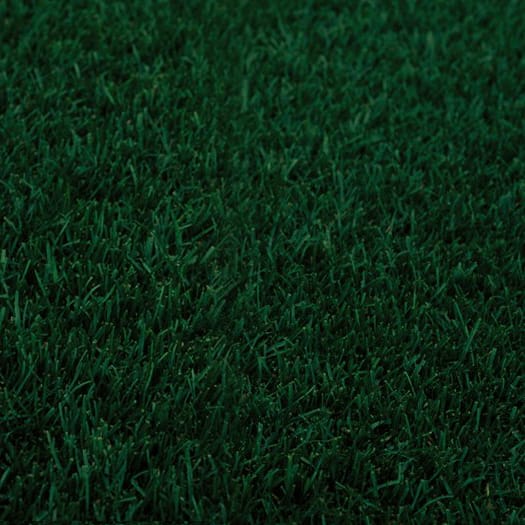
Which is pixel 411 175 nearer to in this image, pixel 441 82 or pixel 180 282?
pixel 441 82

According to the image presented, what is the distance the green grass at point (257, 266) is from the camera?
2176mm

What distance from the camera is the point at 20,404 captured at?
7.24 ft

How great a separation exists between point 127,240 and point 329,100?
4.36 feet

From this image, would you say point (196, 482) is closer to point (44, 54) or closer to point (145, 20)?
point (44, 54)

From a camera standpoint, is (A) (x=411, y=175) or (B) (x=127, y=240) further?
(A) (x=411, y=175)

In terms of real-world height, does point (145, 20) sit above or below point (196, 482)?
above

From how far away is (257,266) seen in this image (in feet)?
9.14

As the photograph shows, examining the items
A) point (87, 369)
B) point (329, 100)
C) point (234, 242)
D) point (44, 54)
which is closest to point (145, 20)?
point (44, 54)

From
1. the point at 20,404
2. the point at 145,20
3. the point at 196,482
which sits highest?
the point at 145,20

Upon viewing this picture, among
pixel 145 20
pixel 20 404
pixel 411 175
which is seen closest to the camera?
pixel 20 404

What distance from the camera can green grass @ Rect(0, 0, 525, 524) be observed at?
7.14 feet

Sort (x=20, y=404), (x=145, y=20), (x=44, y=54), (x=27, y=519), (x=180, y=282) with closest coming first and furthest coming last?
1. (x=27, y=519)
2. (x=20, y=404)
3. (x=180, y=282)
4. (x=44, y=54)
5. (x=145, y=20)

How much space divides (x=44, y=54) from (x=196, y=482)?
7.42 ft

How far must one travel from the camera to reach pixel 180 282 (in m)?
2.66
